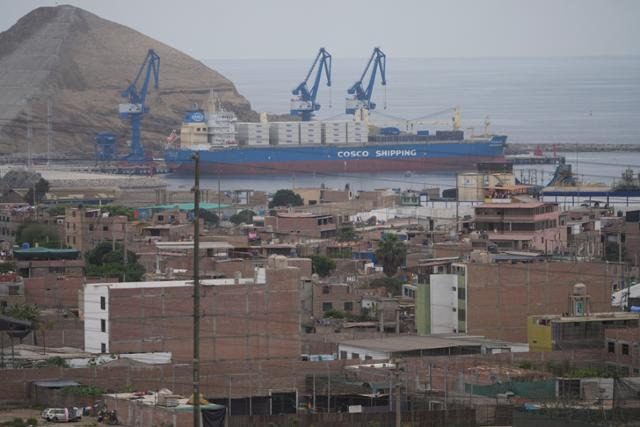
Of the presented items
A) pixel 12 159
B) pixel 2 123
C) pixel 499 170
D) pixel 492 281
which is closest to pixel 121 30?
pixel 2 123

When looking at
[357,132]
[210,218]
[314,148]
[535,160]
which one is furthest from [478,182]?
[357,132]

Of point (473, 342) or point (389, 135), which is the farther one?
point (389, 135)

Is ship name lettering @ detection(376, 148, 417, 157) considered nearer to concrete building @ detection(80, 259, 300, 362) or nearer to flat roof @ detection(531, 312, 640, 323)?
flat roof @ detection(531, 312, 640, 323)

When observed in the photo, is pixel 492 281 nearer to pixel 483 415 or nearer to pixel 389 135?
pixel 483 415

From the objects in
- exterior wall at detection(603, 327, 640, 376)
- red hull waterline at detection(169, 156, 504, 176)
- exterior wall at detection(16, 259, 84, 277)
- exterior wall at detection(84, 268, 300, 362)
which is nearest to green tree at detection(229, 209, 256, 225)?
exterior wall at detection(16, 259, 84, 277)

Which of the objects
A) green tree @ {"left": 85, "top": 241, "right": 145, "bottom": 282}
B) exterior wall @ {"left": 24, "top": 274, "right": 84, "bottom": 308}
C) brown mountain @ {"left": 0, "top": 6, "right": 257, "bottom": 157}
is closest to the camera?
exterior wall @ {"left": 24, "top": 274, "right": 84, "bottom": 308}

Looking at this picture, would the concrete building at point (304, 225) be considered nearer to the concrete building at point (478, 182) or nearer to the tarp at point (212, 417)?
the concrete building at point (478, 182)

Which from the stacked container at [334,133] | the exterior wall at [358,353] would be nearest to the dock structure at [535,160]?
the stacked container at [334,133]
